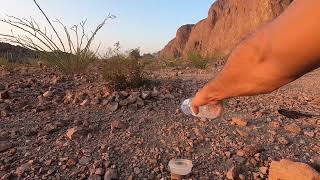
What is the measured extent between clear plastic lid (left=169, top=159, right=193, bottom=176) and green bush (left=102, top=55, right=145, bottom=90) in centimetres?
216

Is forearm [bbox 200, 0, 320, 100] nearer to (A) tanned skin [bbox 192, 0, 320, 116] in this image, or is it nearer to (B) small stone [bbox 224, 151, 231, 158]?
(A) tanned skin [bbox 192, 0, 320, 116]

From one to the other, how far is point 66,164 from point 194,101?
225cm

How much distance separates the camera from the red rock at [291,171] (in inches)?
136

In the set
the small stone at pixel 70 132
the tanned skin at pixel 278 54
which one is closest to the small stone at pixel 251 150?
the small stone at pixel 70 132

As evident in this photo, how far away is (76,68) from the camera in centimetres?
770

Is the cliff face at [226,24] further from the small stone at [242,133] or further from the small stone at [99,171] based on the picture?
the small stone at [99,171]

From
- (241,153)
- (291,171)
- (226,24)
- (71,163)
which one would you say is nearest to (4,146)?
(71,163)

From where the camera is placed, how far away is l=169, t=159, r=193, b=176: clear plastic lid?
3.71m

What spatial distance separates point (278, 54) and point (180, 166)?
8.94ft

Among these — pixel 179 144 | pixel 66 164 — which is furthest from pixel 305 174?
pixel 66 164

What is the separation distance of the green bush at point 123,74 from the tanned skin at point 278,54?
173 inches

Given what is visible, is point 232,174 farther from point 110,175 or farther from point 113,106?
point 113,106

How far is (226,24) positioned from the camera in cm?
3694

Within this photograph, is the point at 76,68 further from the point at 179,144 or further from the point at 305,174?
the point at 305,174
